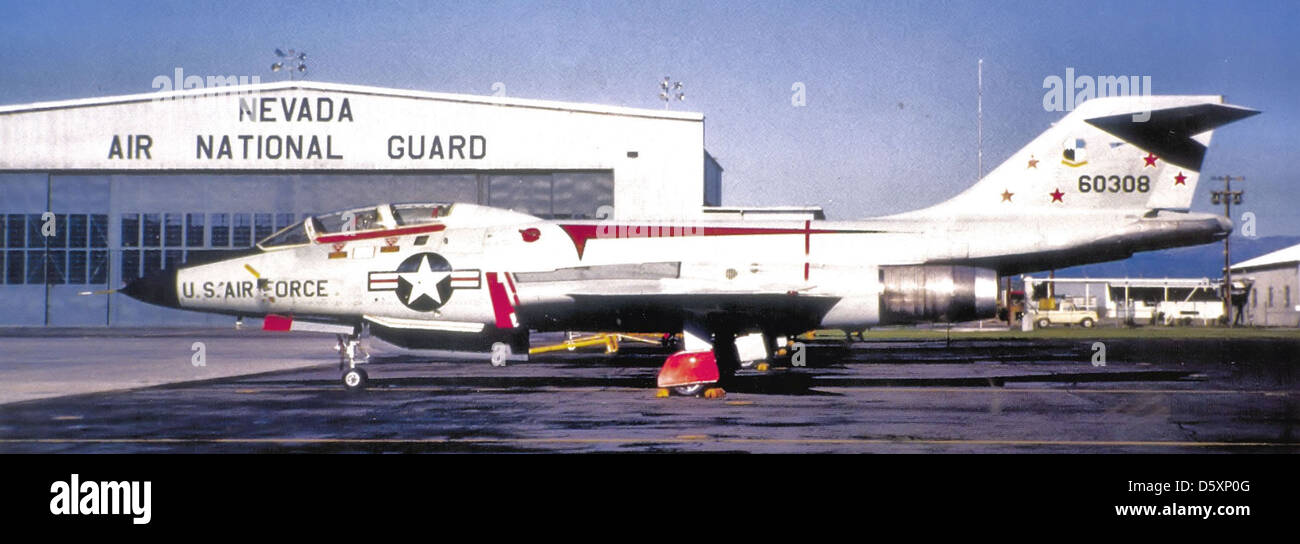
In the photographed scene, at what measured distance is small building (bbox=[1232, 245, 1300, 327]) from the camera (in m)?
52.4

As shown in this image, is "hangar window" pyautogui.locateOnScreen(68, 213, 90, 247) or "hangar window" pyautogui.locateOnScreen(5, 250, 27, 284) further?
"hangar window" pyautogui.locateOnScreen(68, 213, 90, 247)

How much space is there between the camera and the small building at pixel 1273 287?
5241 centimetres

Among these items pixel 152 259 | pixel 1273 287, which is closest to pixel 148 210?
pixel 152 259

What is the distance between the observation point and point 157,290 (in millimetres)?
14812

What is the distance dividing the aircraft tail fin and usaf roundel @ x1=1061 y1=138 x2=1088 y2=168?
0.06ft

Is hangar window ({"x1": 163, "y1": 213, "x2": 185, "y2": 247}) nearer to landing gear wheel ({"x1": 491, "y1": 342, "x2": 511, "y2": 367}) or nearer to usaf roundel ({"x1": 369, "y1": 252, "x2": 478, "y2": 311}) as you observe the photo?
usaf roundel ({"x1": 369, "y1": 252, "x2": 478, "y2": 311})

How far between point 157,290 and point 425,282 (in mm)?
4406

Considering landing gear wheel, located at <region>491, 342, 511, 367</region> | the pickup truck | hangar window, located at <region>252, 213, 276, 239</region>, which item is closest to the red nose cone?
landing gear wheel, located at <region>491, 342, 511, 367</region>

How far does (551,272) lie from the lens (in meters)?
14.6

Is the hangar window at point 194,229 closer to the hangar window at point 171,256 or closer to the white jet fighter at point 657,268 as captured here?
the hangar window at point 171,256

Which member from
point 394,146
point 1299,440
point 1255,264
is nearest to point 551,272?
point 1299,440

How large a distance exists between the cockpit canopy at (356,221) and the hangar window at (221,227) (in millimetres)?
25483
